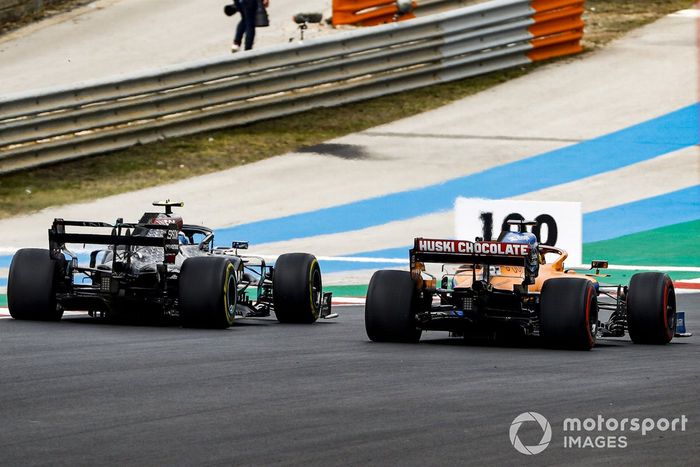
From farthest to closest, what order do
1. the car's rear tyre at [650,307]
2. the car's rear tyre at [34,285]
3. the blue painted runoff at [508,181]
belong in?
the blue painted runoff at [508,181], the car's rear tyre at [34,285], the car's rear tyre at [650,307]

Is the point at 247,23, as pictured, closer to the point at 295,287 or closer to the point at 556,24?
the point at 556,24

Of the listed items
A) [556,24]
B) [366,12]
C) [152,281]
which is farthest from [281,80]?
[152,281]

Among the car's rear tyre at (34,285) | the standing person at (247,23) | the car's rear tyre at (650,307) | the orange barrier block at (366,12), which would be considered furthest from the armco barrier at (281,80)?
the car's rear tyre at (650,307)

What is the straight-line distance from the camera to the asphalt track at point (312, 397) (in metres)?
8.57

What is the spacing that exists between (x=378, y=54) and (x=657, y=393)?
1596 cm

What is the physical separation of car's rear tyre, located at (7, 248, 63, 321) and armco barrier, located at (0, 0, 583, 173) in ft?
23.5

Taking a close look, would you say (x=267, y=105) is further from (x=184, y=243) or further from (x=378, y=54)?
(x=184, y=243)

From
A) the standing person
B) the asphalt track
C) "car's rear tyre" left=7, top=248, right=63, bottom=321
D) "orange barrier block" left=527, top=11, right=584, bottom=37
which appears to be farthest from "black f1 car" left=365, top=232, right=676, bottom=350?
"orange barrier block" left=527, top=11, right=584, bottom=37

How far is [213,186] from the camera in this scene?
77.2 feet

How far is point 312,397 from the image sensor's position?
10.6m

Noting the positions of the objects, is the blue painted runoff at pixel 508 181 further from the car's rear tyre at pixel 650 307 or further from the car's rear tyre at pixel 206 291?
the car's rear tyre at pixel 650 307

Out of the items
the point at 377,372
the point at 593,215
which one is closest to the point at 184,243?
the point at 377,372

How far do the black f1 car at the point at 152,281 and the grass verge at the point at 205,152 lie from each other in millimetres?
6491

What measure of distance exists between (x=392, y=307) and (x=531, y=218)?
9.46ft
